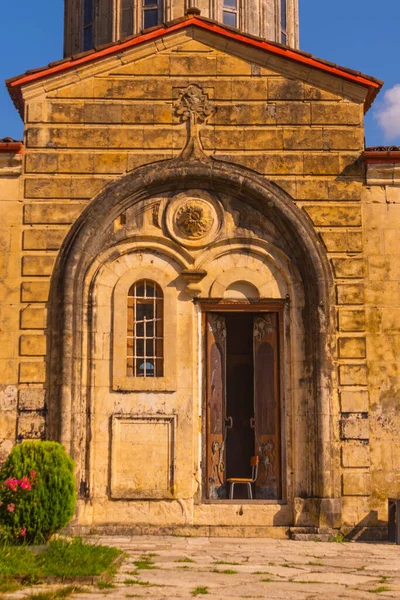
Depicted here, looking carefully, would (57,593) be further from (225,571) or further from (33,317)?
(33,317)

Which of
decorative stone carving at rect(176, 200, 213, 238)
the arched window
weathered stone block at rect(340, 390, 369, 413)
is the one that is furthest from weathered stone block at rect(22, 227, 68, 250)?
weathered stone block at rect(340, 390, 369, 413)

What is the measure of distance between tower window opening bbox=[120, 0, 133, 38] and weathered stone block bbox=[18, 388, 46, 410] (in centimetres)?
856

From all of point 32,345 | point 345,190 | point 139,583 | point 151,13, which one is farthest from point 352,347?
point 151,13

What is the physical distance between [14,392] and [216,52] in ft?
19.6

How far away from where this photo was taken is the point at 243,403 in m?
17.9

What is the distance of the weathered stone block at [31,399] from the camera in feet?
45.2

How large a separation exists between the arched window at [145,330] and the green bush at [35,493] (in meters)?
3.18

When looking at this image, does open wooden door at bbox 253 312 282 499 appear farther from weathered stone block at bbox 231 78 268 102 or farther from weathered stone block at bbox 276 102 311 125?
weathered stone block at bbox 231 78 268 102

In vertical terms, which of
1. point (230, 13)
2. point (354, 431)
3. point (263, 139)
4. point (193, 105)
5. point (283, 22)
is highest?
point (283, 22)

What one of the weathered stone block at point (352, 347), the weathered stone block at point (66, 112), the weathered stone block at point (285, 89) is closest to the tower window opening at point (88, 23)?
the weathered stone block at point (66, 112)

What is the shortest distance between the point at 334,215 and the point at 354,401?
9.05 feet

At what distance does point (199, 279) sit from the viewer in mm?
14344

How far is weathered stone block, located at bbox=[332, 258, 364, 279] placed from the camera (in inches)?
561

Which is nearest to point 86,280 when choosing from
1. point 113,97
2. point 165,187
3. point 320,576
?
point 165,187
